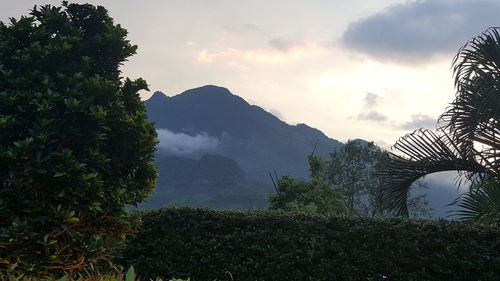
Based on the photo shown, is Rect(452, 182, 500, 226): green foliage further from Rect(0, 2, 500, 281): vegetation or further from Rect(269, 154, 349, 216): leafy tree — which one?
Rect(269, 154, 349, 216): leafy tree

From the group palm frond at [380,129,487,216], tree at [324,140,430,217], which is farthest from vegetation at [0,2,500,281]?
tree at [324,140,430,217]

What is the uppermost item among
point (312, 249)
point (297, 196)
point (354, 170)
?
point (354, 170)

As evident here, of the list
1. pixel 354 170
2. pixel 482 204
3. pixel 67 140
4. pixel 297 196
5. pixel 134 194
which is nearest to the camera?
pixel 67 140

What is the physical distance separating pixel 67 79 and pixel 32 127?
881mm

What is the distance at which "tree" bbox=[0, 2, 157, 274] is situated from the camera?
229 inches

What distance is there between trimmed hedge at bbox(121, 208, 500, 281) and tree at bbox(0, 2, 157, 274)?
2514 mm

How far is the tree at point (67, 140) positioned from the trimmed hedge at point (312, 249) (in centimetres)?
251

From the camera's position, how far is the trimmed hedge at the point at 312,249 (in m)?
8.00

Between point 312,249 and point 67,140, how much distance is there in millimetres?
5098

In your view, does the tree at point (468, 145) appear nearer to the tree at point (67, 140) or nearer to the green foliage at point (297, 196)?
the tree at point (67, 140)

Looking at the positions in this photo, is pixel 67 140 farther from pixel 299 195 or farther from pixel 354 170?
pixel 354 170

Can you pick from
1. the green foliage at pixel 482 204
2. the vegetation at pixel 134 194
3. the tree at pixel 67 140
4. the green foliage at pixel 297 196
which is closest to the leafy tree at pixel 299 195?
the green foliage at pixel 297 196

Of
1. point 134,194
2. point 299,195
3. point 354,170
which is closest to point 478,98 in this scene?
point 134,194

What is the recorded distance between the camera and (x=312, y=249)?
28.5ft
